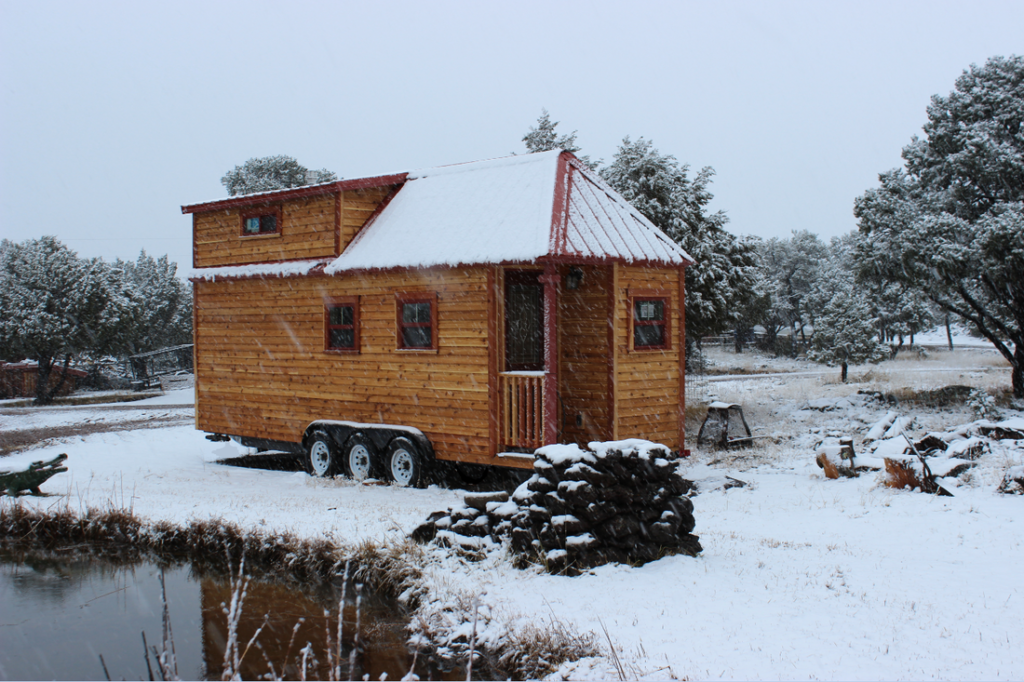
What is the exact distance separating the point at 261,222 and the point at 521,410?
6.48 metres

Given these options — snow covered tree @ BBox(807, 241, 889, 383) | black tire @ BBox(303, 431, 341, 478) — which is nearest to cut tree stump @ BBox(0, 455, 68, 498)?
black tire @ BBox(303, 431, 341, 478)

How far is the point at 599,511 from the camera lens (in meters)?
7.66

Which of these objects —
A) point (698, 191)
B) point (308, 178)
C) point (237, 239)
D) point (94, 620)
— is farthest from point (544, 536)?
point (308, 178)

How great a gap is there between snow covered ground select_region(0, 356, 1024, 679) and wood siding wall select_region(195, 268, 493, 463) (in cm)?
112

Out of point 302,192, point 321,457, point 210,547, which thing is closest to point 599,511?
point 210,547

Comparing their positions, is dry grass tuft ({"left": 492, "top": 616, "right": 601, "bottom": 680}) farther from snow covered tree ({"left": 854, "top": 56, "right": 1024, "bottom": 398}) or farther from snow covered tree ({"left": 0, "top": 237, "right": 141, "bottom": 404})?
snow covered tree ({"left": 0, "top": 237, "right": 141, "bottom": 404})

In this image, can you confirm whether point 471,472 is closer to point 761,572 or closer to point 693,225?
point 761,572

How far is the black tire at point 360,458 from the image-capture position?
12.6 meters

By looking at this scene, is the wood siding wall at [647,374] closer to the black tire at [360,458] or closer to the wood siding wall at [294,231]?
the black tire at [360,458]

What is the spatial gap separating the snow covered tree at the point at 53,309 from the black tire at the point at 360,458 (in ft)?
87.4

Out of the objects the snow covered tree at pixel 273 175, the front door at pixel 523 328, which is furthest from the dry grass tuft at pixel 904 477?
the snow covered tree at pixel 273 175

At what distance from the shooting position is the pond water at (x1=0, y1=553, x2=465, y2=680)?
648 centimetres

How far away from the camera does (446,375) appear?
11789 mm

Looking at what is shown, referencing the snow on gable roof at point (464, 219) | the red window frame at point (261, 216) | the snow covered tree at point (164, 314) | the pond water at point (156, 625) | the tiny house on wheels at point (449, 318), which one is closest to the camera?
the pond water at point (156, 625)
